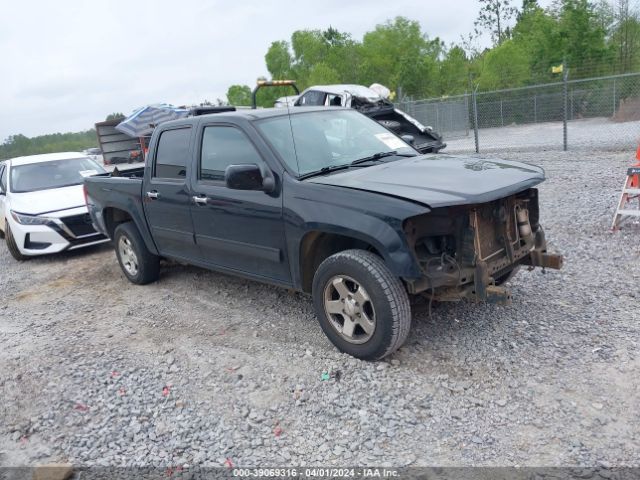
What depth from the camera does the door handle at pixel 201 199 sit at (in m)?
4.86

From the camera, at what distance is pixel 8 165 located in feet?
31.1

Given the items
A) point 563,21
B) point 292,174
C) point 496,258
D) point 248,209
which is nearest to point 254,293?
point 248,209

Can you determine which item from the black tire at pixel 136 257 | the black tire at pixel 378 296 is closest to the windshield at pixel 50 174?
the black tire at pixel 136 257

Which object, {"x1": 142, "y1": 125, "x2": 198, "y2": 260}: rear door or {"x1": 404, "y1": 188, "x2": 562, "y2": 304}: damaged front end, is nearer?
{"x1": 404, "y1": 188, "x2": 562, "y2": 304}: damaged front end

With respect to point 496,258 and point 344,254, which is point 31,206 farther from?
point 496,258

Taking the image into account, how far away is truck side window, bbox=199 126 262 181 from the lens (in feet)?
15.0

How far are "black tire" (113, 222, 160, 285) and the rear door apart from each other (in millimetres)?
483

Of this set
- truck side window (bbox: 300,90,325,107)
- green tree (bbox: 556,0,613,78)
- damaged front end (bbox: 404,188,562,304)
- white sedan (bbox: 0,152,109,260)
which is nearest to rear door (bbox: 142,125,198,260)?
damaged front end (bbox: 404,188,562,304)

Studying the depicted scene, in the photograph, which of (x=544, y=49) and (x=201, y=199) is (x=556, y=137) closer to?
(x=201, y=199)

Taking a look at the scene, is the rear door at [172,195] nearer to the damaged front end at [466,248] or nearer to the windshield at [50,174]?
the damaged front end at [466,248]

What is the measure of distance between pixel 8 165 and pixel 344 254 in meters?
8.09

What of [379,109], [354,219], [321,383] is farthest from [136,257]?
[379,109]

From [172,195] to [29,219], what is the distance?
4163 millimetres

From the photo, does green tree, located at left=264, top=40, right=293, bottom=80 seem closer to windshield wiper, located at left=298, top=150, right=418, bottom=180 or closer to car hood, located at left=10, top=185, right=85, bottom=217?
car hood, located at left=10, top=185, right=85, bottom=217
